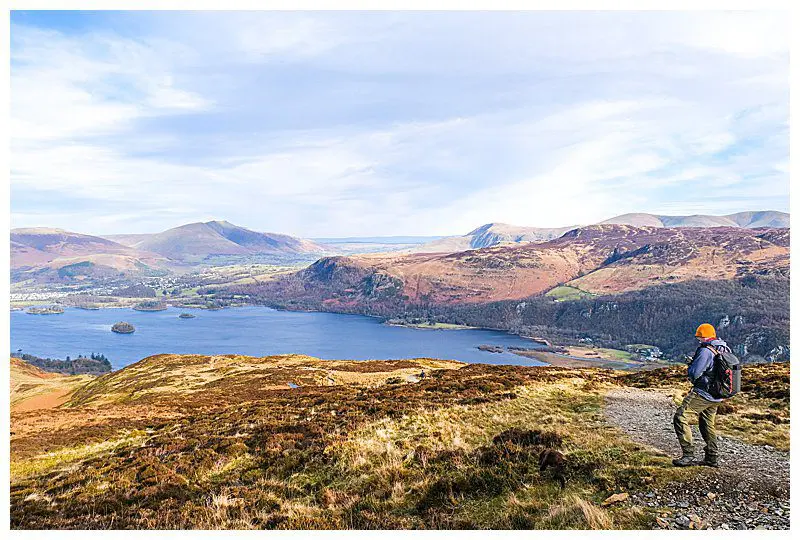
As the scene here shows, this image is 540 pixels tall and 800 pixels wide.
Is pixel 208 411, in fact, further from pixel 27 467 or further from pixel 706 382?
pixel 706 382

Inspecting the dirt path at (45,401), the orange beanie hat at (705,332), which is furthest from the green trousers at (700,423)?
the dirt path at (45,401)

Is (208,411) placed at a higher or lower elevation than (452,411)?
lower

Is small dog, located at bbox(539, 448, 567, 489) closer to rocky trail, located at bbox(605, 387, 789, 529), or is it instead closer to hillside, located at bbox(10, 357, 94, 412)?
rocky trail, located at bbox(605, 387, 789, 529)

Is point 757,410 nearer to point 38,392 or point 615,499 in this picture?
point 615,499

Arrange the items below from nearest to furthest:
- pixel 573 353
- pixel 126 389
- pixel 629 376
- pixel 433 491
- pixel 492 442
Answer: pixel 433 491 < pixel 492 442 < pixel 629 376 < pixel 126 389 < pixel 573 353

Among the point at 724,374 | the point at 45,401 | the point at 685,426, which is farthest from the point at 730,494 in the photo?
the point at 45,401

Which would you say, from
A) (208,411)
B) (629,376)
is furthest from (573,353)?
(208,411)

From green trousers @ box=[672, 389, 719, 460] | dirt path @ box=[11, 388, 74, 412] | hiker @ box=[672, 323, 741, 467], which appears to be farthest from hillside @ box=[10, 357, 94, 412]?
hiker @ box=[672, 323, 741, 467]
